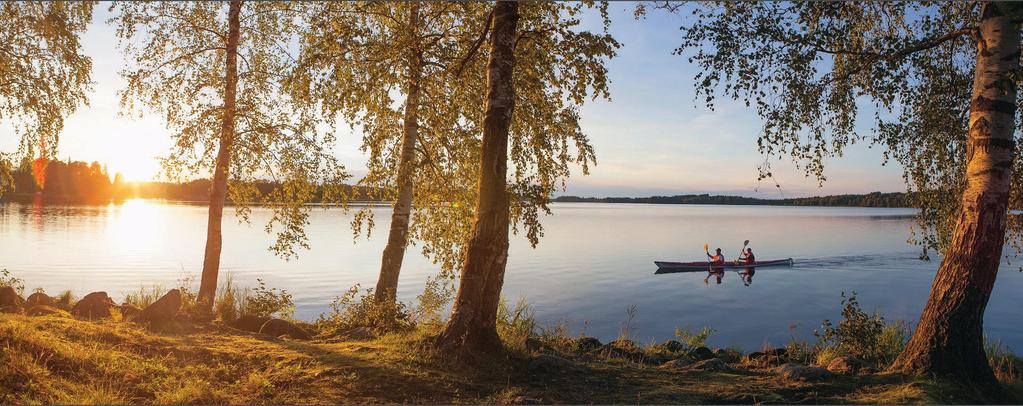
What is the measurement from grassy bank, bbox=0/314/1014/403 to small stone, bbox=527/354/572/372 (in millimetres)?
25

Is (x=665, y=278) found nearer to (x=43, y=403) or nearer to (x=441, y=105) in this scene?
(x=441, y=105)

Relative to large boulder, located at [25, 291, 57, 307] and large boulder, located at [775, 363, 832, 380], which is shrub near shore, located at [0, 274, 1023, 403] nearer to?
large boulder, located at [775, 363, 832, 380]

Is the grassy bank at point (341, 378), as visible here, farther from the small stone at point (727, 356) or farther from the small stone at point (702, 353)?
the small stone at point (727, 356)

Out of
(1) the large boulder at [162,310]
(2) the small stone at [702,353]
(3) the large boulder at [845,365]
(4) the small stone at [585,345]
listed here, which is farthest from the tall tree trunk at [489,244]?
(1) the large boulder at [162,310]

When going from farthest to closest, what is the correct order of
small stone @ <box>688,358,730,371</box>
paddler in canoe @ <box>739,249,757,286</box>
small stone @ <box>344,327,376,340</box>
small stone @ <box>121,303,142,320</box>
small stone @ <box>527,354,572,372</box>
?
paddler in canoe @ <box>739,249,757,286</box> < small stone @ <box>121,303,142,320</box> < small stone @ <box>344,327,376,340</box> < small stone @ <box>688,358,730,371</box> < small stone @ <box>527,354,572,372</box>

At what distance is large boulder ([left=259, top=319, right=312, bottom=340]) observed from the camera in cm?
1163

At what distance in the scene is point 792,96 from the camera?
10156mm

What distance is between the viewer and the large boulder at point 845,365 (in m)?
9.23

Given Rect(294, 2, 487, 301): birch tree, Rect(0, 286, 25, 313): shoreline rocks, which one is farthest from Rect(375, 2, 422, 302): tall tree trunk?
Rect(0, 286, 25, 313): shoreline rocks

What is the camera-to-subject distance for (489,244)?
9062mm

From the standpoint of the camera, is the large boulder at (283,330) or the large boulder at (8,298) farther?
the large boulder at (8,298)

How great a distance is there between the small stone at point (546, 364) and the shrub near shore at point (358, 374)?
0.02m

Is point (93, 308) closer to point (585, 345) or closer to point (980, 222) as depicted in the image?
point (585, 345)

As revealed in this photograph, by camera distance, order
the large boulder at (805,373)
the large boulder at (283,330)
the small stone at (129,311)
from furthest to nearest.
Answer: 1. the small stone at (129,311)
2. the large boulder at (283,330)
3. the large boulder at (805,373)
